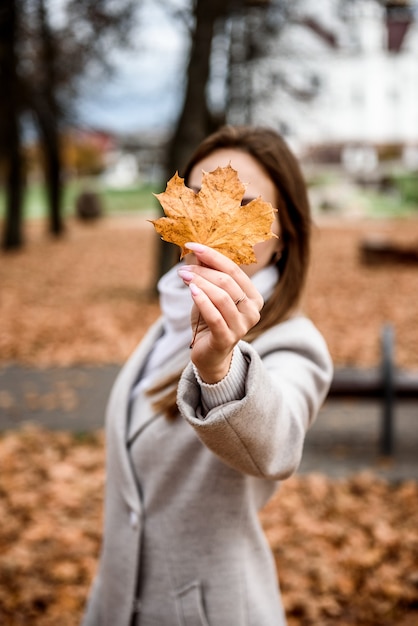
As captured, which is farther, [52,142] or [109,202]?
[109,202]

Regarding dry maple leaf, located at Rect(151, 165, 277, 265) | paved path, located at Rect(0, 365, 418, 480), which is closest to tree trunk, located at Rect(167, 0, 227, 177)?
paved path, located at Rect(0, 365, 418, 480)

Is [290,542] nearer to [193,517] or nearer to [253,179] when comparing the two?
[193,517]

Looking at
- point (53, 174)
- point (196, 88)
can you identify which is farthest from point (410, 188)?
point (196, 88)

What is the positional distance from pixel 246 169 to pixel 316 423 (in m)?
4.18

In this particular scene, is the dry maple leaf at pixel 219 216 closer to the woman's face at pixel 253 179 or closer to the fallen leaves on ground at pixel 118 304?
the woman's face at pixel 253 179

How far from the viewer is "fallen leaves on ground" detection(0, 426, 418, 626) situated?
340 centimetres

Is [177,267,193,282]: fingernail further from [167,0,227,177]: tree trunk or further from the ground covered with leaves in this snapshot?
[167,0,227,177]: tree trunk

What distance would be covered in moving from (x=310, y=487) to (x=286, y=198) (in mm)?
3197

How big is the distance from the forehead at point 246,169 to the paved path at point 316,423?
3.41 metres

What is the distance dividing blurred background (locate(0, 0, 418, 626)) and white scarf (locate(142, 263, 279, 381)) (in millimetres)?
2028

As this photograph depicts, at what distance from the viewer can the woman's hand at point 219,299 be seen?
1129mm

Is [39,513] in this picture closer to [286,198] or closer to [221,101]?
[286,198]

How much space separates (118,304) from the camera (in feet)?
34.1

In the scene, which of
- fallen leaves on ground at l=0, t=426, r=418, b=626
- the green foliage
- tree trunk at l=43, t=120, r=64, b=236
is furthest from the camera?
the green foliage
